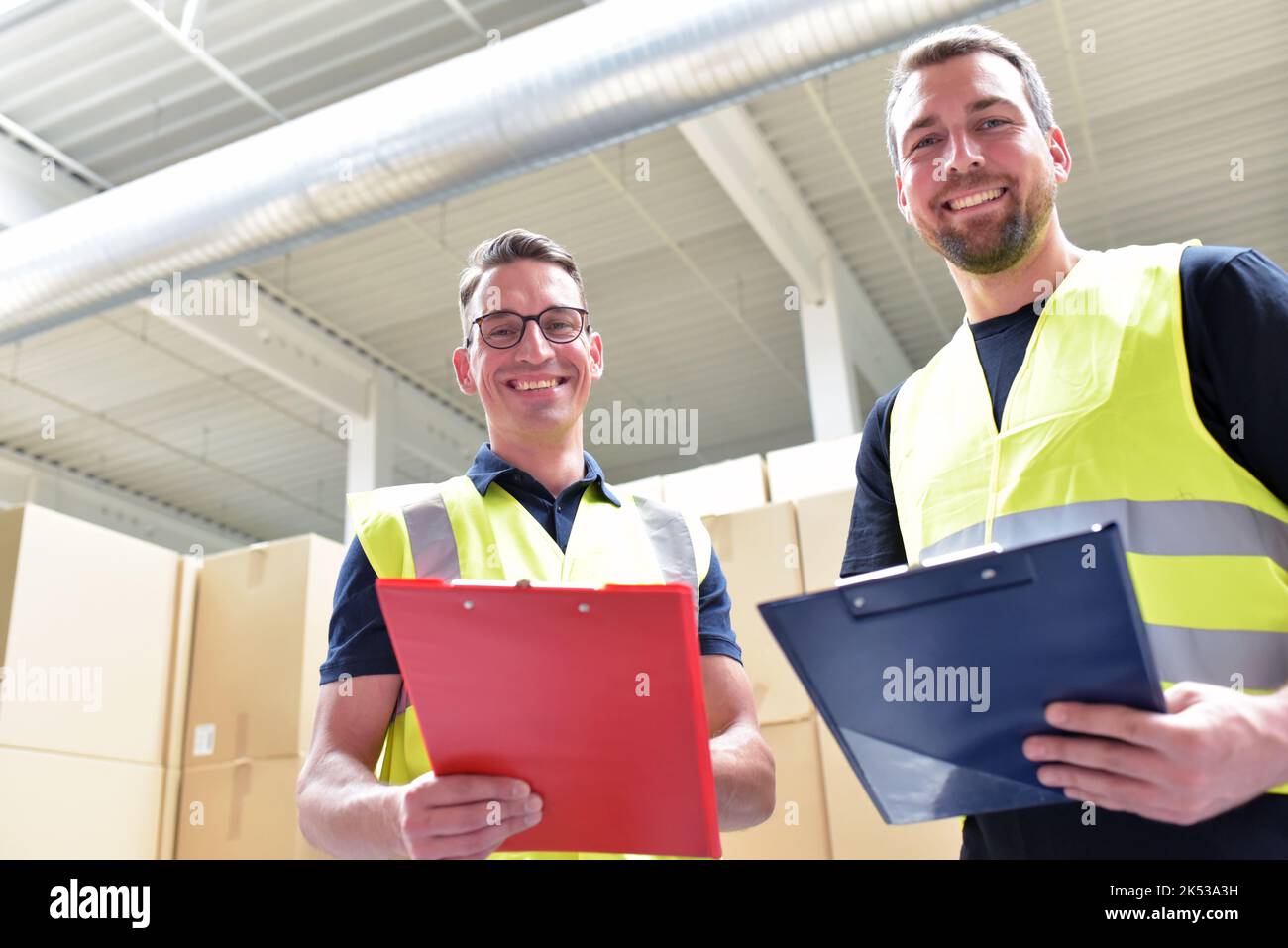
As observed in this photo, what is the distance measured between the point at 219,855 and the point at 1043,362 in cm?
346

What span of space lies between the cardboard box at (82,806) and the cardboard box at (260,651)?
203mm

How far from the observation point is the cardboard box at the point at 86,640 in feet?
12.0

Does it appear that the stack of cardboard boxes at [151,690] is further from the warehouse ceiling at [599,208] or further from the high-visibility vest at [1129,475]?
the warehouse ceiling at [599,208]

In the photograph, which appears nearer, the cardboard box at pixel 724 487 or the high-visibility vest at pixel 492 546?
the high-visibility vest at pixel 492 546

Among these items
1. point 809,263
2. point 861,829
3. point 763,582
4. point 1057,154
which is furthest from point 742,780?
point 809,263

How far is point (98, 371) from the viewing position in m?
10.1

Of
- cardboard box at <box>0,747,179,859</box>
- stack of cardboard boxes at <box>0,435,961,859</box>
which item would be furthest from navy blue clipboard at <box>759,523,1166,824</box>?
cardboard box at <box>0,747,179,859</box>

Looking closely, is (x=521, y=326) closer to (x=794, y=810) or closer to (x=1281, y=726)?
(x=1281, y=726)

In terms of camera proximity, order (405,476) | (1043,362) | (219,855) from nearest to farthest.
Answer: (1043,362), (219,855), (405,476)

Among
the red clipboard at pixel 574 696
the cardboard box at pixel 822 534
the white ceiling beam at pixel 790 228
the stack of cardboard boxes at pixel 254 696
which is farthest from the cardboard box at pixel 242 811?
the white ceiling beam at pixel 790 228

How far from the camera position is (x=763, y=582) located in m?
3.88

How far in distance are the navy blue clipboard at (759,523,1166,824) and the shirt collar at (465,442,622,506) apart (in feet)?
2.51
